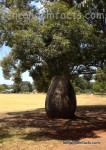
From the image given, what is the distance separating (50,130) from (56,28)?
3.96 m

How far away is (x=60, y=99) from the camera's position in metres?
16.8

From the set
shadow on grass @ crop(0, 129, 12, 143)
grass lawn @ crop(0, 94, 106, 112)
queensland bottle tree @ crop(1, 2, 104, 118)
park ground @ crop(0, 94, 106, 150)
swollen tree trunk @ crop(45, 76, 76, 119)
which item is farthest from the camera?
grass lawn @ crop(0, 94, 106, 112)

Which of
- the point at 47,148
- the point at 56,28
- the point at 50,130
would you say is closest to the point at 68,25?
the point at 56,28

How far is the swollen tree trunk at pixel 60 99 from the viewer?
16.8 m

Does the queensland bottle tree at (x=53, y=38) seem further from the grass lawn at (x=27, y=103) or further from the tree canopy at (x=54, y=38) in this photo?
the grass lawn at (x=27, y=103)

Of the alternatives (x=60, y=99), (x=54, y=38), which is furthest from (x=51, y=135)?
(x=60, y=99)

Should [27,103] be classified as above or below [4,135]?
above

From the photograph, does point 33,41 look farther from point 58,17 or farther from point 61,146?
point 61,146

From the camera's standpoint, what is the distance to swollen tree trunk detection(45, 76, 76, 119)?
1683cm

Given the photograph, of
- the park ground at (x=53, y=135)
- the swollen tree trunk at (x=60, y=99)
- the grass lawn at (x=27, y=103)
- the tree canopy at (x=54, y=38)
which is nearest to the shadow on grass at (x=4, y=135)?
the park ground at (x=53, y=135)

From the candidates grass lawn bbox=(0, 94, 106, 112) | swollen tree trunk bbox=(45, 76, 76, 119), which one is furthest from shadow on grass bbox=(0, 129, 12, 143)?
grass lawn bbox=(0, 94, 106, 112)

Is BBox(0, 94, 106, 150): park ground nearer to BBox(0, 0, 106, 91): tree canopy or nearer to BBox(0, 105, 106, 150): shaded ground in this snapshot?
BBox(0, 105, 106, 150): shaded ground

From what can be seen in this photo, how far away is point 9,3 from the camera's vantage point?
1623 cm

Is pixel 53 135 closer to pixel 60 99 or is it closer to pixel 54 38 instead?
pixel 54 38
